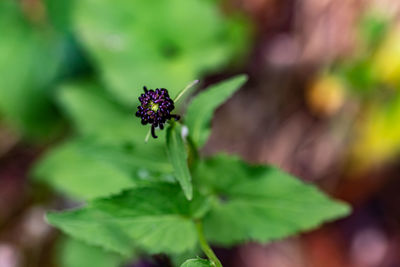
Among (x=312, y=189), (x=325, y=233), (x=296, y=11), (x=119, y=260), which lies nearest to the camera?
(x=312, y=189)

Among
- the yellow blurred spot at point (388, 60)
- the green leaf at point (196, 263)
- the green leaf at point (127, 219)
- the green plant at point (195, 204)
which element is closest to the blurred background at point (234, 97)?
the yellow blurred spot at point (388, 60)

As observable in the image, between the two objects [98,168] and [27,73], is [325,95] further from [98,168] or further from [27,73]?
[27,73]

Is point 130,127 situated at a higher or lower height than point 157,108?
lower

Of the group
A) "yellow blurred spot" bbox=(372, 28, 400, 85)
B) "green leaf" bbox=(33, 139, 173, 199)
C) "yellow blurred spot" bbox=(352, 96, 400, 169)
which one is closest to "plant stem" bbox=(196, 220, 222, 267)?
"green leaf" bbox=(33, 139, 173, 199)

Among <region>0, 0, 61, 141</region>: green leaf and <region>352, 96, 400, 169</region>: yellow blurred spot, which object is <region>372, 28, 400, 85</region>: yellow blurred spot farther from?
<region>0, 0, 61, 141</region>: green leaf

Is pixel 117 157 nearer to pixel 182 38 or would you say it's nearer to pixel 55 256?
pixel 182 38

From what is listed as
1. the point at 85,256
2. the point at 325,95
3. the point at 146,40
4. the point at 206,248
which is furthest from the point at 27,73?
the point at 206,248

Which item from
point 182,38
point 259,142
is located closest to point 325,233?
point 259,142

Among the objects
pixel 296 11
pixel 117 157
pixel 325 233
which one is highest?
pixel 296 11
